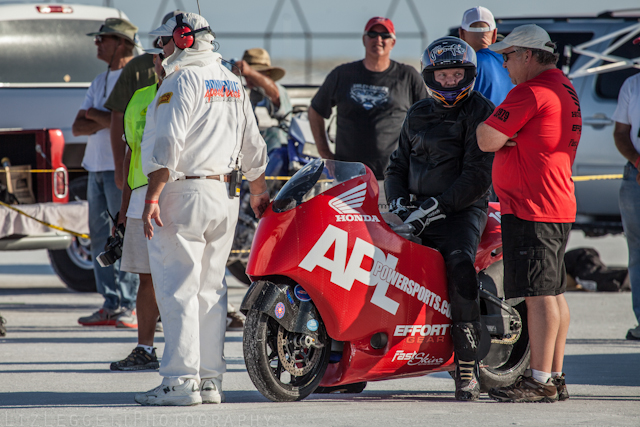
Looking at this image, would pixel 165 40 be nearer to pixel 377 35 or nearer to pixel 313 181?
pixel 313 181

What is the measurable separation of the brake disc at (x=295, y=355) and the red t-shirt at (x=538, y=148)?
1325mm

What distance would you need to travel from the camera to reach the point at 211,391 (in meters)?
5.00

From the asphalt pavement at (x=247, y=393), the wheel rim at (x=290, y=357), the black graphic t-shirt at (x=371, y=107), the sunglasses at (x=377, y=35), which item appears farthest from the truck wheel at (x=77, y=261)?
the wheel rim at (x=290, y=357)

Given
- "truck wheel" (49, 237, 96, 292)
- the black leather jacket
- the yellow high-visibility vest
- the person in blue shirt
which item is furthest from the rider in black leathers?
"truck wheel" (49, 237, 96, 292)

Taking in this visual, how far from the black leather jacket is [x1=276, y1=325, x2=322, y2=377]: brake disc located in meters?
1.09

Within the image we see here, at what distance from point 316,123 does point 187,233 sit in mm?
3273

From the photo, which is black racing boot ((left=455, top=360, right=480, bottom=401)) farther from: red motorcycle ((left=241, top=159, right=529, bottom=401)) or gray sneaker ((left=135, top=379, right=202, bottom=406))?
gray sneaker ((left=135, top=379, right=202, bottom=406))

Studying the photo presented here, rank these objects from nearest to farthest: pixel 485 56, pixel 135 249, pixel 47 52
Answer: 1. pixel 135 249
2. pixel 485 56
3. pixel 47 52

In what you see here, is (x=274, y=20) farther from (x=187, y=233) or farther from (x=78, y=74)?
(x=187, y=233)

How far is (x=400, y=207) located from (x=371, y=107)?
2434mm

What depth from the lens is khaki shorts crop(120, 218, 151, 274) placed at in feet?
20.0

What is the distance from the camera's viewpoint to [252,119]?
5266mm

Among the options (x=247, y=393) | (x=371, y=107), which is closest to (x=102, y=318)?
(x=371, y=107)

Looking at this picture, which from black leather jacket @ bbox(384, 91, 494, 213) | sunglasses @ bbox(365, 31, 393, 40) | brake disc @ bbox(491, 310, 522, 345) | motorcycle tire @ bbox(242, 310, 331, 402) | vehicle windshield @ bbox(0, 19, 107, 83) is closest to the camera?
motorcycle tire @ bbox(242, 310, 331, 402)
